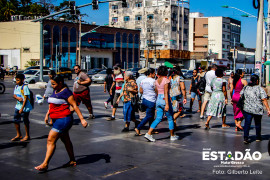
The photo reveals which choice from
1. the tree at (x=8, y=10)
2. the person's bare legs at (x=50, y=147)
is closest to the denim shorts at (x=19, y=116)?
the person's bare legs at (x=50, y=147)

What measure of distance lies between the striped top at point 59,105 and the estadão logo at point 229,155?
2.84 meters

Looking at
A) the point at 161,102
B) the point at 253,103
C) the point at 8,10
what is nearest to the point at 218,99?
the point at 253,103

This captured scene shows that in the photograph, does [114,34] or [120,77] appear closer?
[120,77]

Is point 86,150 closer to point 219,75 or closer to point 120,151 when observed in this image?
point 120,151

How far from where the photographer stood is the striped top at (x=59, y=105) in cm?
593

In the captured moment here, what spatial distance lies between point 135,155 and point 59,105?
6.61ft

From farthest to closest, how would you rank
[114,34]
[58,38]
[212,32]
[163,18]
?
[212,32] < [163,18] < [114,34] < [58,38]

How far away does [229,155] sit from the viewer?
7.09 meters

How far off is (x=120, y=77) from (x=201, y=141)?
4520mm

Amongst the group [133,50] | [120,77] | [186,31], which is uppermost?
[186,31]

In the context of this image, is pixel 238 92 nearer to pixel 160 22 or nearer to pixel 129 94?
pixel 129 94

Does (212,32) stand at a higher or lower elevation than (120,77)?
higher

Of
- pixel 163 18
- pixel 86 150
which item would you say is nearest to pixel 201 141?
pixel 86 150

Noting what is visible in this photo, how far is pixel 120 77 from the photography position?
12164mm
